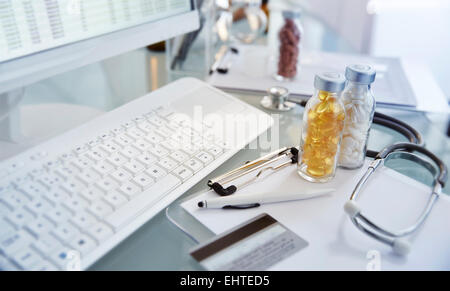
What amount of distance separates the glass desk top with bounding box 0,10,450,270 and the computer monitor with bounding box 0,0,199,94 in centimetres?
14

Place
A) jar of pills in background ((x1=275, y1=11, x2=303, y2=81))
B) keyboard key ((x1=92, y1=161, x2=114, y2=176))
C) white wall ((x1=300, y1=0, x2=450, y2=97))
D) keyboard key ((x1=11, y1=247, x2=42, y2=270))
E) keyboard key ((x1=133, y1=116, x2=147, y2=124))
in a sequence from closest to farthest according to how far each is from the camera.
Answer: keyboard key ((x1=11, y1=247, x2=42, y2=270)), keyboard key ((x1=92, y1=161, x2=114, y2=176)), keyboard key ((x1=133, y1=116, x2=147, y2=124)), jar of pills in background ((x1=275, y1=11, x2=303, y2=81)), white wall ((x1=300, y1=0, x2=450, y2=97))

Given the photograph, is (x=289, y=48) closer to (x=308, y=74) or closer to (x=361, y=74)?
(x=308, y=74)

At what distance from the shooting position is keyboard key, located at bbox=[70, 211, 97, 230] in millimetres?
369

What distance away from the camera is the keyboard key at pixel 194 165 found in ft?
1.55

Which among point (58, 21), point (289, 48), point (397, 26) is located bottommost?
point (397, 26)

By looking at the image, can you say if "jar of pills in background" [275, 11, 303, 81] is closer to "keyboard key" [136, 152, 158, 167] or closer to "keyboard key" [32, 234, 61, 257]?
"keyboard key" [136, 152, 158, 167]

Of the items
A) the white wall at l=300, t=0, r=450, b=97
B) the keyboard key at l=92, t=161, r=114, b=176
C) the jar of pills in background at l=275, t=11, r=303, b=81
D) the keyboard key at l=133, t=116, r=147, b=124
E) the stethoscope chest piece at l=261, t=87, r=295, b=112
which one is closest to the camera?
the keyboard key at l=92, t=161, r=114, b=176

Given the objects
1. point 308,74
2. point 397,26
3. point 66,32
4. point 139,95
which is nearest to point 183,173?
point 66,32

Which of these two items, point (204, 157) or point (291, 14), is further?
point (291, 14)

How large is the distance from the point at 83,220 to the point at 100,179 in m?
0.06

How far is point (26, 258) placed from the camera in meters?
0.33

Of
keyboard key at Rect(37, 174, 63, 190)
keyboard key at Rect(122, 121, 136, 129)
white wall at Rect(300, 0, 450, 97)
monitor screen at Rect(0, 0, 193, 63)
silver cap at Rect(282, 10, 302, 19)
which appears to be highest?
monitor screen at Rect(0, 0, 193, 63)

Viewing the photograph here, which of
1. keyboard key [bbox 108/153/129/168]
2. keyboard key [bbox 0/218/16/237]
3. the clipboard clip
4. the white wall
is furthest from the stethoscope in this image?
the white wall
